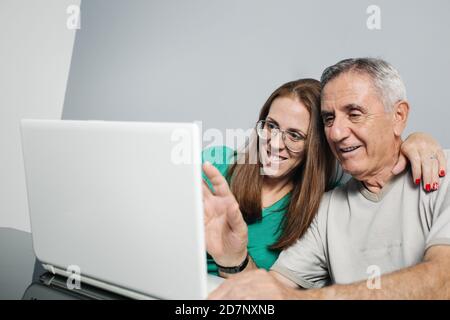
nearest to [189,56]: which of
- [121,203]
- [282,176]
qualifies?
[282,176]

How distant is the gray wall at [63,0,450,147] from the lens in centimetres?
154

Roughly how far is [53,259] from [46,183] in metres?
0.16

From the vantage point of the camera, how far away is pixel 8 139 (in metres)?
2.70

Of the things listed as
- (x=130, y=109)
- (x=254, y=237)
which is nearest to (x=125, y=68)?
(x=130, y=109)

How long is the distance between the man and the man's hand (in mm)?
394

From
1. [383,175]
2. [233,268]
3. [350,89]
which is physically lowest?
[233,268]

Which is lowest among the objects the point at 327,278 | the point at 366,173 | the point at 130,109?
the point at 327,278

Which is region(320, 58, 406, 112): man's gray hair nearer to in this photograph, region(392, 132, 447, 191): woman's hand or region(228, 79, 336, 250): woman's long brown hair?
region(392, 132, 447, 191): woman's hand

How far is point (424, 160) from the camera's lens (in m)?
1.12

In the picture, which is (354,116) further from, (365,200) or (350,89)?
(365,200)

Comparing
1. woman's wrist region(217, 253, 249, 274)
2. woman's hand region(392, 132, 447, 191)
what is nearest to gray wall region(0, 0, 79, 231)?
woman's wrist region(217, 253, 249, 274)

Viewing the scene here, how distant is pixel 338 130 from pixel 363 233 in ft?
0.95

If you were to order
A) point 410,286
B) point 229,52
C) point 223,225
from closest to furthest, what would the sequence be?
point 410,286 < point 223,225 < point 229,52
